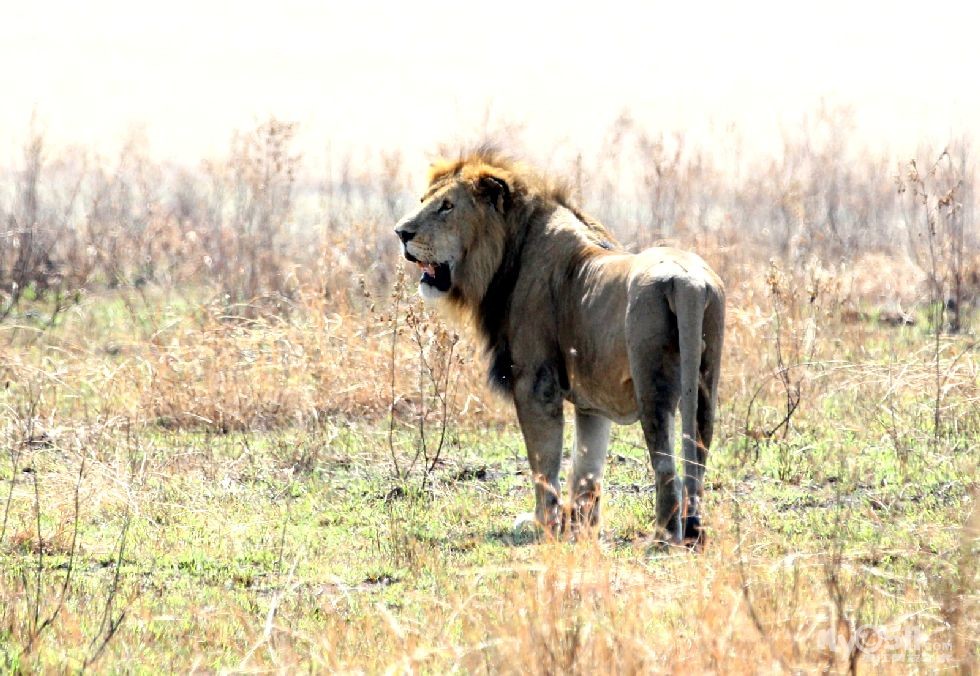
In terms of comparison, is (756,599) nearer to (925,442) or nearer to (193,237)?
(925,442)

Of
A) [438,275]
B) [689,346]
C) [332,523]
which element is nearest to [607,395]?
[689,346]

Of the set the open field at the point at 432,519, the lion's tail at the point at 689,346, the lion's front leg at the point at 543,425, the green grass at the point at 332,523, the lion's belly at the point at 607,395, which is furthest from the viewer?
the lion's front leg at the point at 543,425

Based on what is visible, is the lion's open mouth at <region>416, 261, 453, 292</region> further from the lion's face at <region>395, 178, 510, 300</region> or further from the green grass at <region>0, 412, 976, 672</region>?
the green grass at <region>0, 412, 976, 672</region>

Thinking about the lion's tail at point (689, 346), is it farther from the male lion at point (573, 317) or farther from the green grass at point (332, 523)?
the green grass at point (332, 523)

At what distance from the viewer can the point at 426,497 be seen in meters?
7.12

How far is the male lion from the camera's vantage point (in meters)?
5.55

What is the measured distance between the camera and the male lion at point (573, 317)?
18.2ft

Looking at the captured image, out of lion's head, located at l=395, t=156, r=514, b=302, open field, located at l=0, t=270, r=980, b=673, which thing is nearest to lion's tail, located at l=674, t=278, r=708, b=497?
open field, located at l=0, t=270, r=980, b=673

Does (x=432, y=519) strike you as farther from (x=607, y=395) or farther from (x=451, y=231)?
(x=451, y=231)

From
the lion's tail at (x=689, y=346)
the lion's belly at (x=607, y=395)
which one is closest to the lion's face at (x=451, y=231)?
the lion's belly at (x=607, y=395)

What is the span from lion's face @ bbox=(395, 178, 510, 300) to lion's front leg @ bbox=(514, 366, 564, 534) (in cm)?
63

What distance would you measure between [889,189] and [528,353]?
48.0 ft

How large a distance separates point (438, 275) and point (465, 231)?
243 millimetres

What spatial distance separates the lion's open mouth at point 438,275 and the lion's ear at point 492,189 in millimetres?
357
